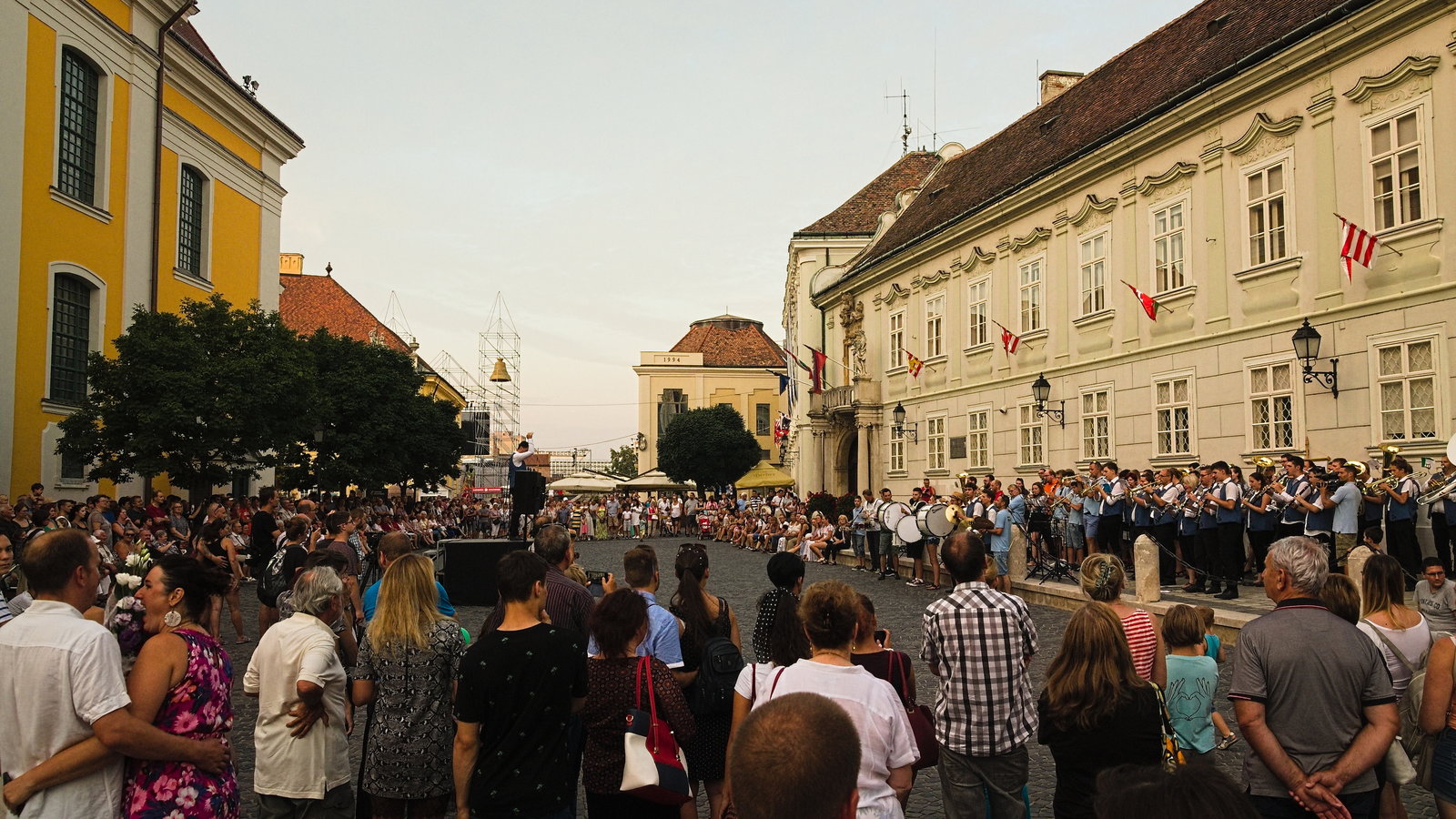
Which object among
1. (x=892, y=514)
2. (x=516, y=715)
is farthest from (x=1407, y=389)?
(x=516, y=715)

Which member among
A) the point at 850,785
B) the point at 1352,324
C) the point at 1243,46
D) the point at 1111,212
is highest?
the point at 1243,46

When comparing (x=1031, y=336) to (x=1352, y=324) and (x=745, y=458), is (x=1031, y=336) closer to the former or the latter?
(x=1352, y=324)

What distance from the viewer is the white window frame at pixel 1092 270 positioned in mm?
24812

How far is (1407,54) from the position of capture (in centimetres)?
1658

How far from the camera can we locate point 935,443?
110ft

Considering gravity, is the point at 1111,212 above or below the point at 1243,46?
below

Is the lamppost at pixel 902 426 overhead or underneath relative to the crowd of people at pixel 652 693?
overhead

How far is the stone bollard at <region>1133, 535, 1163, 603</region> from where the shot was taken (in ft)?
48.9

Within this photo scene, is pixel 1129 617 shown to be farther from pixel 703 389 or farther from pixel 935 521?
pixel 703 389

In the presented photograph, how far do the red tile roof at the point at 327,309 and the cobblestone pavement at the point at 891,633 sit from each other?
38625mm

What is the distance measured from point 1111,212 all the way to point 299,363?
64.1ft

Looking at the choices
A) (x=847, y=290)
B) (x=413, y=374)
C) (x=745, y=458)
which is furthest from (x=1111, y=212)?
(x=745, y=458)

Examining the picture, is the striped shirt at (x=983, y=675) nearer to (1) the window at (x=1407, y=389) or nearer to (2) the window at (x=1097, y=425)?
(1) the window at (x=1407, y=389)

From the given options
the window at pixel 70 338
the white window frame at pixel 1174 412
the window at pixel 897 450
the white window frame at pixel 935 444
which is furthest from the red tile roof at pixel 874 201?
the window at pixel 70 338
